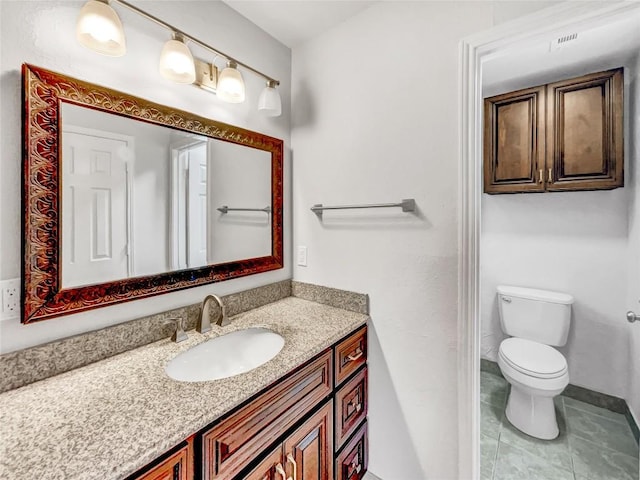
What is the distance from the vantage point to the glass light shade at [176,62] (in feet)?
3.54

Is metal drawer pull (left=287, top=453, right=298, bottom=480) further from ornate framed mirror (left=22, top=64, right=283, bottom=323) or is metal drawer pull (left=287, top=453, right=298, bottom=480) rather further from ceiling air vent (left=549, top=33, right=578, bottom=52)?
ceiling air vent (left=549, top=33, right=578, bottom=52)

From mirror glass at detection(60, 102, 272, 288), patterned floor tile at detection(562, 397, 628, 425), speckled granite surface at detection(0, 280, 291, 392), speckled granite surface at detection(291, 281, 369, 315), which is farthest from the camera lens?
patterned floor tile at detection(562, 397, 628, 425)

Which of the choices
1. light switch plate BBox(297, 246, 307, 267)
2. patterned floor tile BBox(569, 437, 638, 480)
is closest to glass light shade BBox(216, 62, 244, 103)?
light switch plate BBox(297, 246, 307, 267)

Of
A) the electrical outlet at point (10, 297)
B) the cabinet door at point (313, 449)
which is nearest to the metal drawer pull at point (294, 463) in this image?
the cabinet door at point (313, 449)

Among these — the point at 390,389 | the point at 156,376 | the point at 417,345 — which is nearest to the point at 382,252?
the point at 417,345

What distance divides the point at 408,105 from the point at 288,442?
1.44 m

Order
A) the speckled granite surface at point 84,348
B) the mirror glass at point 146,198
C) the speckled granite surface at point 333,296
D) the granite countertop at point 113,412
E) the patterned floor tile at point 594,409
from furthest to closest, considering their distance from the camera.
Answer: the patterned floor tile at point 594,409 → the speckled granite surface at point 333,296 → the mirror glass at point 146,198 → the speckled granite surface at point 84,348 → the granite countertop at point 113,412

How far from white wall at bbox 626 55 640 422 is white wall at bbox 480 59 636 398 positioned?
0.17ft

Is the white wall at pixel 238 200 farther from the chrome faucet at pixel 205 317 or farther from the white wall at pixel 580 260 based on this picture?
the white wall at pixel 580 260

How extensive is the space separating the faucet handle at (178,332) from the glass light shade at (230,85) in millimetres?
994

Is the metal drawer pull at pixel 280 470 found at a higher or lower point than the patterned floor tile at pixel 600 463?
higher

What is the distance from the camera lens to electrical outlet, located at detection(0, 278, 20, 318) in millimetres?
A: 826

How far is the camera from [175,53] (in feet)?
3.54

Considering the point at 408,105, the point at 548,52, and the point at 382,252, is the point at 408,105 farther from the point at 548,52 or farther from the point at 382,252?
the point at 548,52
